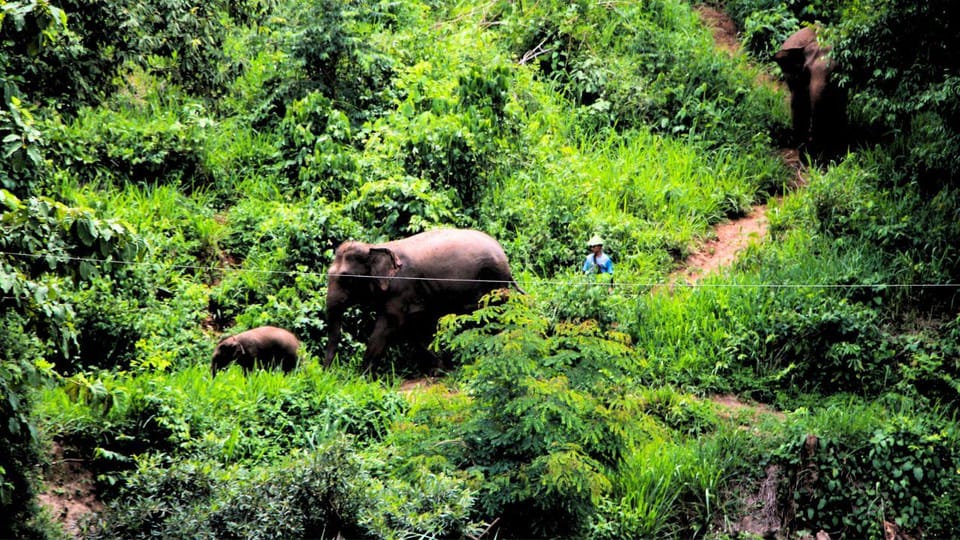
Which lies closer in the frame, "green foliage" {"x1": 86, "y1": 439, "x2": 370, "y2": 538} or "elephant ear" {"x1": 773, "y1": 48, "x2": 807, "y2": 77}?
"green foliage" {"x1": 86, "y1": 439, "x2": 370, "y2": 538}

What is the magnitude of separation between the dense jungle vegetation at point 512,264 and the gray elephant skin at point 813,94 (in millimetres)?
328

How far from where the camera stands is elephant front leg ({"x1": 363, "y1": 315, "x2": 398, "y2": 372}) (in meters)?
11.7

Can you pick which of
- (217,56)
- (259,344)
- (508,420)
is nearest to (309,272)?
(259,344)

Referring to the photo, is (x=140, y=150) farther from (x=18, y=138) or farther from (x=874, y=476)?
(x=874, y=476)

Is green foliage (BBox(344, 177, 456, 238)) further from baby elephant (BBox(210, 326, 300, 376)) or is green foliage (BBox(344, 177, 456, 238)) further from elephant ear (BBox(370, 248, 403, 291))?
baby elephant (BBox(210, 326, 300, 376))

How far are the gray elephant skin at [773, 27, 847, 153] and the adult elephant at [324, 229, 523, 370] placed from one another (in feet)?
19.8

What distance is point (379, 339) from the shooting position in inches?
461

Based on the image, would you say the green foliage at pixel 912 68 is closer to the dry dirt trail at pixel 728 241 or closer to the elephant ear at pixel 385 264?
the dry dirt trail at pixel 728 241

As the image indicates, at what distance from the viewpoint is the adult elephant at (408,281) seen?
461 inches

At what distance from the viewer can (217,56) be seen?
38.5 ft

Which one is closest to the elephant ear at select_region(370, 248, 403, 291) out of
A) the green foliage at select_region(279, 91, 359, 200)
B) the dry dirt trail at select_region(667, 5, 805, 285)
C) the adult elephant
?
the adult elephant

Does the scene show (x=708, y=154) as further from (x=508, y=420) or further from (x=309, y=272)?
(x=508, y=420)

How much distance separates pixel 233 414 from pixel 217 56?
3726mm

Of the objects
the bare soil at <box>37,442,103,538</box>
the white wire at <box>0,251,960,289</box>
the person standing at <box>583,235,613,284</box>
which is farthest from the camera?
the person standing at <box>583,235,613,284</box>
